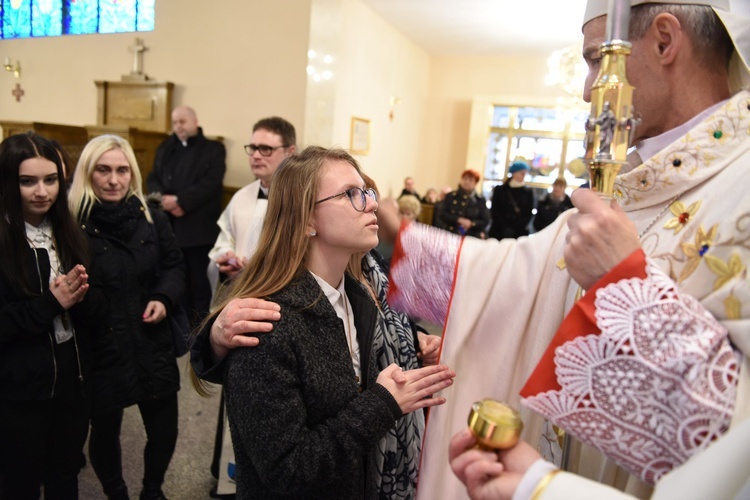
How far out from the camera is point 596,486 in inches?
27.0

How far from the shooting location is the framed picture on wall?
7.32 metres

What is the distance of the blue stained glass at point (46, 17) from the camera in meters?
3.05

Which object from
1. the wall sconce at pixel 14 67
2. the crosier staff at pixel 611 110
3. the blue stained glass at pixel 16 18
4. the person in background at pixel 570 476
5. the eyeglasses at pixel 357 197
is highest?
the blue stained glass at pixel 16 18

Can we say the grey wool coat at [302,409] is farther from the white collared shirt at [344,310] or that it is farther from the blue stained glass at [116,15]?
Result: the blue stained glass at [116,15]

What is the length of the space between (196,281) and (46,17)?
2230 millimetres

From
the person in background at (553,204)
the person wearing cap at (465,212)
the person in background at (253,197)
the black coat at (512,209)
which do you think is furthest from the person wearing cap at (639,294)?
the person in background at (553,204)

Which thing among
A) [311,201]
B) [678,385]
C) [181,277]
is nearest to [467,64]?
[181,277]

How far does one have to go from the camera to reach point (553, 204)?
7.27 m

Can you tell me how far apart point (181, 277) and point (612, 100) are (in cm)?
220

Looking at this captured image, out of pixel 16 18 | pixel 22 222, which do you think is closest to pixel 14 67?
pixel 16 18

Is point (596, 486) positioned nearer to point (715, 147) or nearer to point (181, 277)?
point (715, 147)

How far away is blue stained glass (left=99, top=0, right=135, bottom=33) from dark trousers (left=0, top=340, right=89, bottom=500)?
6.50 feet

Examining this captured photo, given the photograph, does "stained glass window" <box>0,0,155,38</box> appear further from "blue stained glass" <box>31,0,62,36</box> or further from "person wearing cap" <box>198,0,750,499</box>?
"person wearing cap" <box>198,0,750,499</box>

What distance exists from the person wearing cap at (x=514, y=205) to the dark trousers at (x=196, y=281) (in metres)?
3.94
